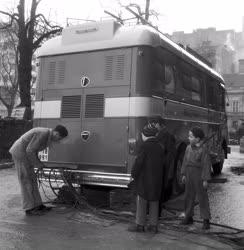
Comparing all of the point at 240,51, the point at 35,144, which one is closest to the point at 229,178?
the point at 35,144

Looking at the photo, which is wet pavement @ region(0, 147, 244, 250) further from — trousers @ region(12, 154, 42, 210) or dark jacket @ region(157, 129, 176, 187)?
dark jacket @ region(157, 129, 176, 187)

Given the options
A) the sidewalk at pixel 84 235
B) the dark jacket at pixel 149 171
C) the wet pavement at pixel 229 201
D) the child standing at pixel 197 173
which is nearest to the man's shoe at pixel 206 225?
the child standing at pixel 197 173

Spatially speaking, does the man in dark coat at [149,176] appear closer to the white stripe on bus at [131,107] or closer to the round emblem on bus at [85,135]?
the white stripe on bus at [131,107]

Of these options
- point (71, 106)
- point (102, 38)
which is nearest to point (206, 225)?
point (71, 106)

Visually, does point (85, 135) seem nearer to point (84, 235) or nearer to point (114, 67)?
point (114, 67)

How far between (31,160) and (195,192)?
2.87m

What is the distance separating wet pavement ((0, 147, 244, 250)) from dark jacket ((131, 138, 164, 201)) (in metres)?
0.62

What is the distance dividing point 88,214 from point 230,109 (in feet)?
238

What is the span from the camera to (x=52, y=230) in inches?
274

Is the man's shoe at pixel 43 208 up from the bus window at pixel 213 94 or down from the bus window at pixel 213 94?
down

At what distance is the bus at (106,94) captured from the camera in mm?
8578

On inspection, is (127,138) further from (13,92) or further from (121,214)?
(13,92)

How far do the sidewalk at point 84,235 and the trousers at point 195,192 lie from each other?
0.95ft

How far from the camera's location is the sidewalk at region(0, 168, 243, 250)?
241 inches
